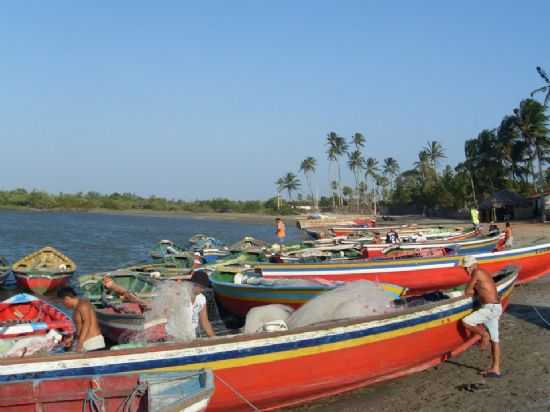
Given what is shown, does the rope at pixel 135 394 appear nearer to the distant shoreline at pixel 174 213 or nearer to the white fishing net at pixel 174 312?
the white fishing net at pixel 174 312

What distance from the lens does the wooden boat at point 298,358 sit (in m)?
6.73

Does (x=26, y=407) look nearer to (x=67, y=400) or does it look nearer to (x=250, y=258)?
(x=67, y=400)

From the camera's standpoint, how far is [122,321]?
11977 millimetres

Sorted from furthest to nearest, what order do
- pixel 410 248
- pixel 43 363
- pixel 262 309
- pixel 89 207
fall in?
pixel 89 207 → pixel 410 248 → pixel 262 309 → pixel 43 363

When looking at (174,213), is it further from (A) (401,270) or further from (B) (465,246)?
(A) (401,270)

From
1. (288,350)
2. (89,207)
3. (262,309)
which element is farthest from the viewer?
(89,207)

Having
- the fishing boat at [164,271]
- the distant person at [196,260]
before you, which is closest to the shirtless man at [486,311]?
the fishing boat at [164,271]

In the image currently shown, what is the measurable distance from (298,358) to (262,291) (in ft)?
Answer: 18.9

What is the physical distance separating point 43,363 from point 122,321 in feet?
18.1

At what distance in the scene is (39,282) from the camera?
21703 millimetres

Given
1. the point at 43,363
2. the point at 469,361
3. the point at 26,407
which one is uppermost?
the point at 43,363

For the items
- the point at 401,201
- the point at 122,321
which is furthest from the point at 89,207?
the point at 122,321

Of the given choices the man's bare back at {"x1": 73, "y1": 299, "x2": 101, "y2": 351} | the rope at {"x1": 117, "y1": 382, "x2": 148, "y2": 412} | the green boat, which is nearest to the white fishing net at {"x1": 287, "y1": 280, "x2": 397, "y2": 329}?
the rope at {"x1": 117, "y1": 382, "x2": 148, "y2": 412}

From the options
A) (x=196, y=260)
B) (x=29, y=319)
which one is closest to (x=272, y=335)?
(x=29, y=319)
